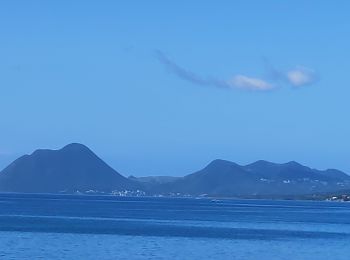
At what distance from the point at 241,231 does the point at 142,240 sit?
21.6 meters

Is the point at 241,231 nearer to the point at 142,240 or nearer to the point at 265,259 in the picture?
the point at 142,240

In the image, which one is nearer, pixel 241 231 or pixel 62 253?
pixel 62 253

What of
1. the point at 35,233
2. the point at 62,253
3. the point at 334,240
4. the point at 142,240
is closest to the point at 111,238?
the point at 142,240

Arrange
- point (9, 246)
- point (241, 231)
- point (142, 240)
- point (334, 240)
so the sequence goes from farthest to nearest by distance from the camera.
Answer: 1. point (241, 231)
2. point (334, 240)
3. point (142, 240)
4. point (9, 246)

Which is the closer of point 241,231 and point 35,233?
point 35,233

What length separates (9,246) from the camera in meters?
68.1

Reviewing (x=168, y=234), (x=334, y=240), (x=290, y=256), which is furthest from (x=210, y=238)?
(x=290, y=256)

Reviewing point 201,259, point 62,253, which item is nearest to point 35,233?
point 62,253

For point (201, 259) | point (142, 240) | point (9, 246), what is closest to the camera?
point (201, 259)

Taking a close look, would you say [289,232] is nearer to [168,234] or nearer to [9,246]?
[168,234]

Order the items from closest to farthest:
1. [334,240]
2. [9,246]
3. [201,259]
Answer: [201,259]
[9,246]
[334,240]

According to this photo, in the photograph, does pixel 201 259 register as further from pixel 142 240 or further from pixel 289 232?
pixel 289 232

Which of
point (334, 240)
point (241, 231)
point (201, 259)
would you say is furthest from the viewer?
point (241, 231)

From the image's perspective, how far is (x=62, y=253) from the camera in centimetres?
6444
